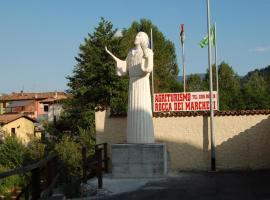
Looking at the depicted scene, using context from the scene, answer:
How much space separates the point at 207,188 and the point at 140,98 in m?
3.71

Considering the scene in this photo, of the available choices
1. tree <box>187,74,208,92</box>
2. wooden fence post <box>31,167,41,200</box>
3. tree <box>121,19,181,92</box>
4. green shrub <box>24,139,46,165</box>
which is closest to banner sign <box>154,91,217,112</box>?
wooden fence post <box>31,167,41,200</box>

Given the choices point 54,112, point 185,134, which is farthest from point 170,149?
point 54,112

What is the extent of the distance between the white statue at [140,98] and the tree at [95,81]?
12777mm

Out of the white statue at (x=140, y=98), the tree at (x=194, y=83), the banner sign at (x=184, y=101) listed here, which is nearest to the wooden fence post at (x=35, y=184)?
the white statue at (x=140, y=98)

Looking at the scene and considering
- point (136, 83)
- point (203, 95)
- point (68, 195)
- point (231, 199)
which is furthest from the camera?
point (203, 95)

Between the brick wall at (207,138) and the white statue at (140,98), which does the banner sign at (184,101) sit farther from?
the white statue at (140,98)

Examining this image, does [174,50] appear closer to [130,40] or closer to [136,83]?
[130,40]

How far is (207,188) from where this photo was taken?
1129 cm

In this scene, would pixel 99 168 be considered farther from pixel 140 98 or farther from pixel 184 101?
pixel 184 101

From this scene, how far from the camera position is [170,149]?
15.8 meters

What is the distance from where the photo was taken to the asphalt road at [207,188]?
10125 millimetres

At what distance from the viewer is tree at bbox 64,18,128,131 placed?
91.1 ft

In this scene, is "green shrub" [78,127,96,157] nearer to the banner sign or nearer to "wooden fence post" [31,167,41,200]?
the banner sign

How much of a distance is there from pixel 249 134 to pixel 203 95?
2.40 metres
